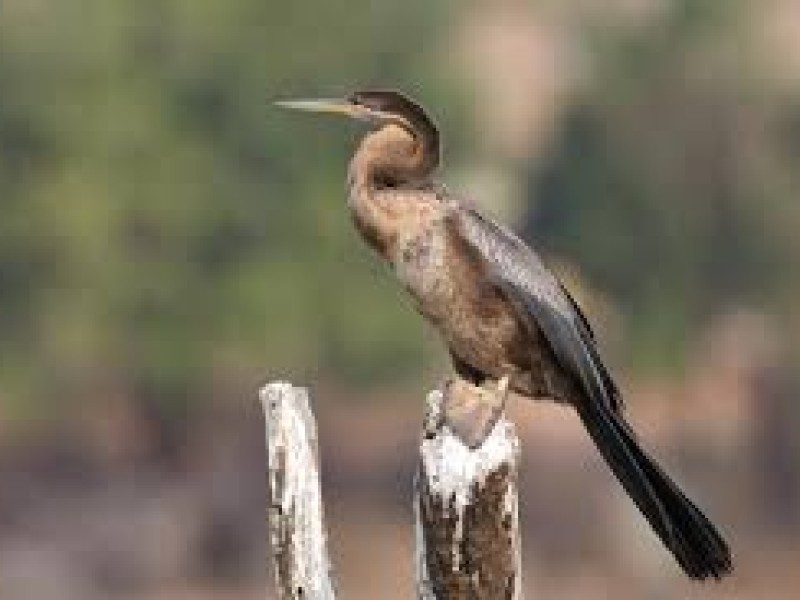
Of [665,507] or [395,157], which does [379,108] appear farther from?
[665,507]

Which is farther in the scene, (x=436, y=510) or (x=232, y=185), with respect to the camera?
(x=232, y=185)

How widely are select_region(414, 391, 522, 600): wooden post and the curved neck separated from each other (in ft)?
2.76

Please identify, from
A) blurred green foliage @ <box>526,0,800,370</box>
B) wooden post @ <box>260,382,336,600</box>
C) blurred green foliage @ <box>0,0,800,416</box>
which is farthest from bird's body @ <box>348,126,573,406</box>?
blurred green foliage @ <box>526,0,800,370</box>

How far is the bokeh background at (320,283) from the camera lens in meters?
29.9

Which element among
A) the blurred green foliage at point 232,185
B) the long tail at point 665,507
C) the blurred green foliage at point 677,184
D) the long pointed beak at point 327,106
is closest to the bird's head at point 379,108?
the long pointed beak at point 327,106

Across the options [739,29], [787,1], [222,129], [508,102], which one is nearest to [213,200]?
[222,129]

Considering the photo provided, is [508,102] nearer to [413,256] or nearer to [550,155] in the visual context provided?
[550,155]

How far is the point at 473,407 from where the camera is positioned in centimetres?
713

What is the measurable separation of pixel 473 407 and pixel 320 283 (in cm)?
2311

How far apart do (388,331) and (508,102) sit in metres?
8.44

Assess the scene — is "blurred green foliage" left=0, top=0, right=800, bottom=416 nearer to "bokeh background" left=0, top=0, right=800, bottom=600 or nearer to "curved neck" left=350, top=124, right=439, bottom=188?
"bokeh background" left=0, top=0, right=800, bottom=600

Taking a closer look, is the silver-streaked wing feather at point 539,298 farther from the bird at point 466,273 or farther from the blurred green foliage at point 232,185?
the blurred green foliage at point 232,185

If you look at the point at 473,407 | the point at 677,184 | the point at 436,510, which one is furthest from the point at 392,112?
the point at 677,184

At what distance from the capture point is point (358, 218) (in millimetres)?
7352
